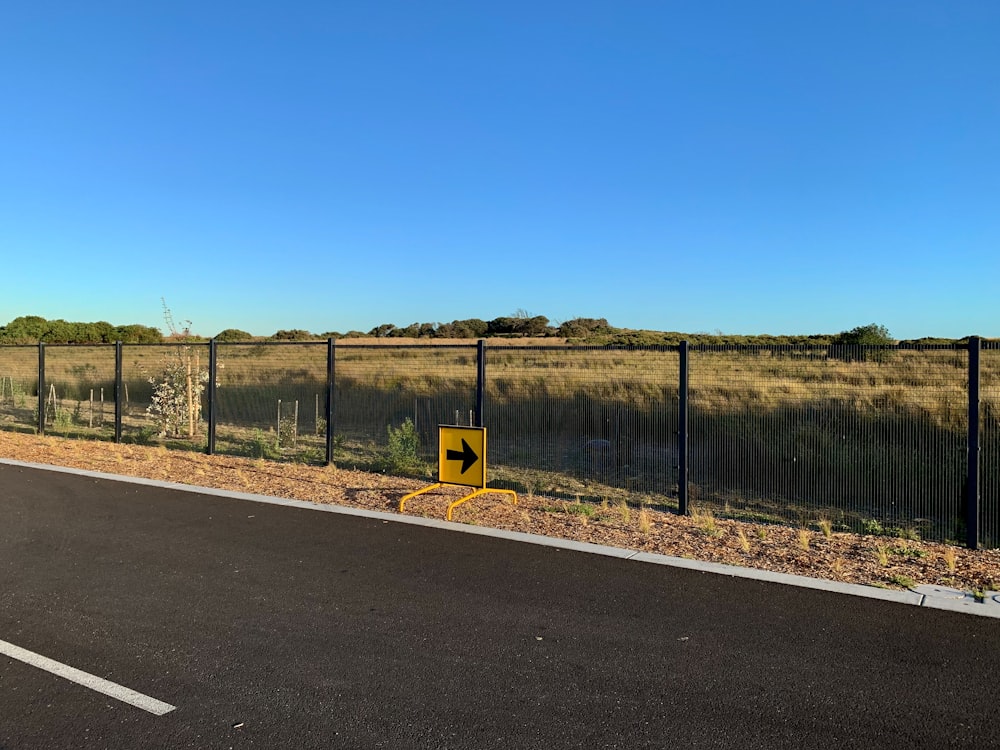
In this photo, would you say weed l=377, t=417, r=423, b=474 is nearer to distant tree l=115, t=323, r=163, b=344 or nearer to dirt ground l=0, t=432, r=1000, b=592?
dirt ground l=0, t=432, r=1000, b=592

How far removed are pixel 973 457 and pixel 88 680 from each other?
747 cm

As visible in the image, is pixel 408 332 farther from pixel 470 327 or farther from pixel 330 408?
pixel 330 408

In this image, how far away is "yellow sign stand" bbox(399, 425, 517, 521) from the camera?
907 cm

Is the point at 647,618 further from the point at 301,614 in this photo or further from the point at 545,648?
the point at 301,614

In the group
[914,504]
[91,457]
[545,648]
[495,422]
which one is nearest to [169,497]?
[91,457]

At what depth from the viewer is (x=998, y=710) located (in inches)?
151

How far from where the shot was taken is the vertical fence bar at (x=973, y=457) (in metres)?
7.14

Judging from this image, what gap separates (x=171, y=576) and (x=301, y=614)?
1613 mm

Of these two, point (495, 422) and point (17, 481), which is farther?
point (495, 422)

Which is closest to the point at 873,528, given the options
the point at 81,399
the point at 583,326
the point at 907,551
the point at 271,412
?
the point at 907,551

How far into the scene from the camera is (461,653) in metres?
4.57

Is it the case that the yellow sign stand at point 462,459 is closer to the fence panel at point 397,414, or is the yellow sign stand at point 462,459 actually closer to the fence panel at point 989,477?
the fence panel at point 397,414

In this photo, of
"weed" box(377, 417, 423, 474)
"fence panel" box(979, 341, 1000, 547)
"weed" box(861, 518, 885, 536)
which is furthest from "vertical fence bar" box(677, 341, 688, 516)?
"weed" box(377, 417, 423, 474)

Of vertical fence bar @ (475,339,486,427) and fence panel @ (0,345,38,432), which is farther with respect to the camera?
fence panel @ (0,345,38,432)
